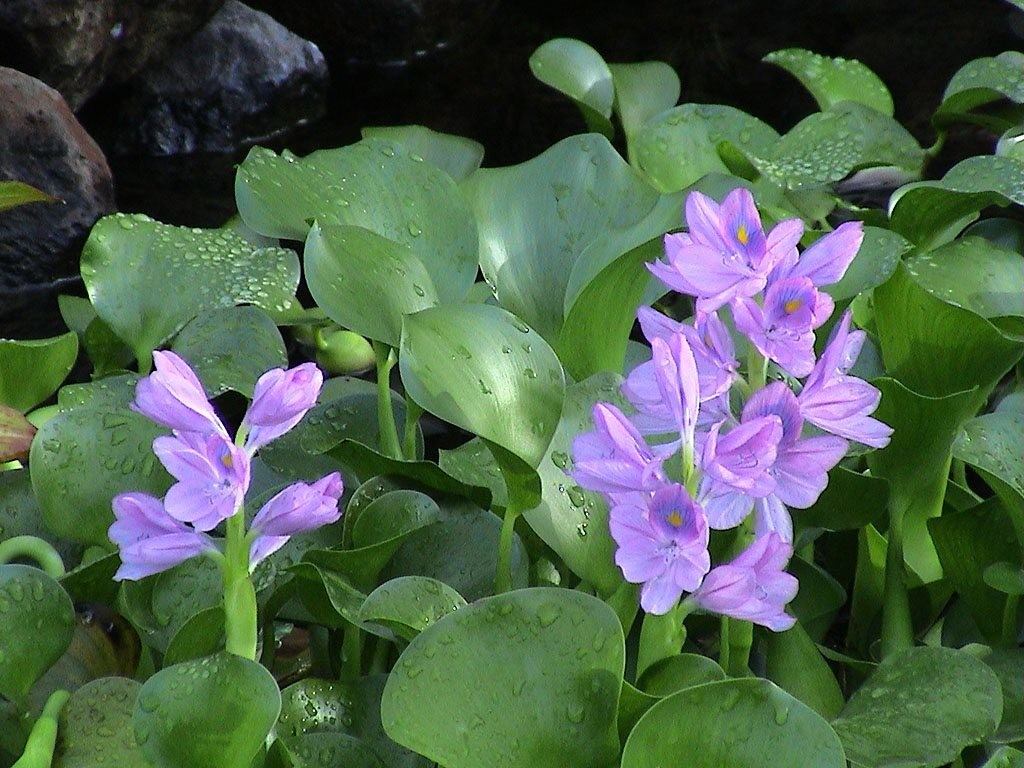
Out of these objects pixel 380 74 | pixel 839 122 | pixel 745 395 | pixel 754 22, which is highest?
pixel 745 395

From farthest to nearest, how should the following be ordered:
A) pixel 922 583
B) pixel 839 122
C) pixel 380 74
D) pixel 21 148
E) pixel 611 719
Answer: pixel 380 74 < pixel 21 148 < pixel 839 122 < pixel 922 583 < pixel 611 719

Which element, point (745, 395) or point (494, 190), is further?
point (494, 190)

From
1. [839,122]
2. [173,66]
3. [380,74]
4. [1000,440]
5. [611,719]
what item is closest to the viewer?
[611,719]

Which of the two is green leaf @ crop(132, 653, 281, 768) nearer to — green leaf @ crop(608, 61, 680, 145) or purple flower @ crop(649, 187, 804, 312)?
purple flower @ crop(649, 187, 804, 312)

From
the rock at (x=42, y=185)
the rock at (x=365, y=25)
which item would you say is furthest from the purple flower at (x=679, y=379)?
the rock at (x=365, y=25)

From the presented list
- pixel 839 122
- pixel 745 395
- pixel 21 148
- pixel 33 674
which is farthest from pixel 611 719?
pixel 21 148

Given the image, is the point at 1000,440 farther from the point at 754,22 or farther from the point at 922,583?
the point at 754,22
